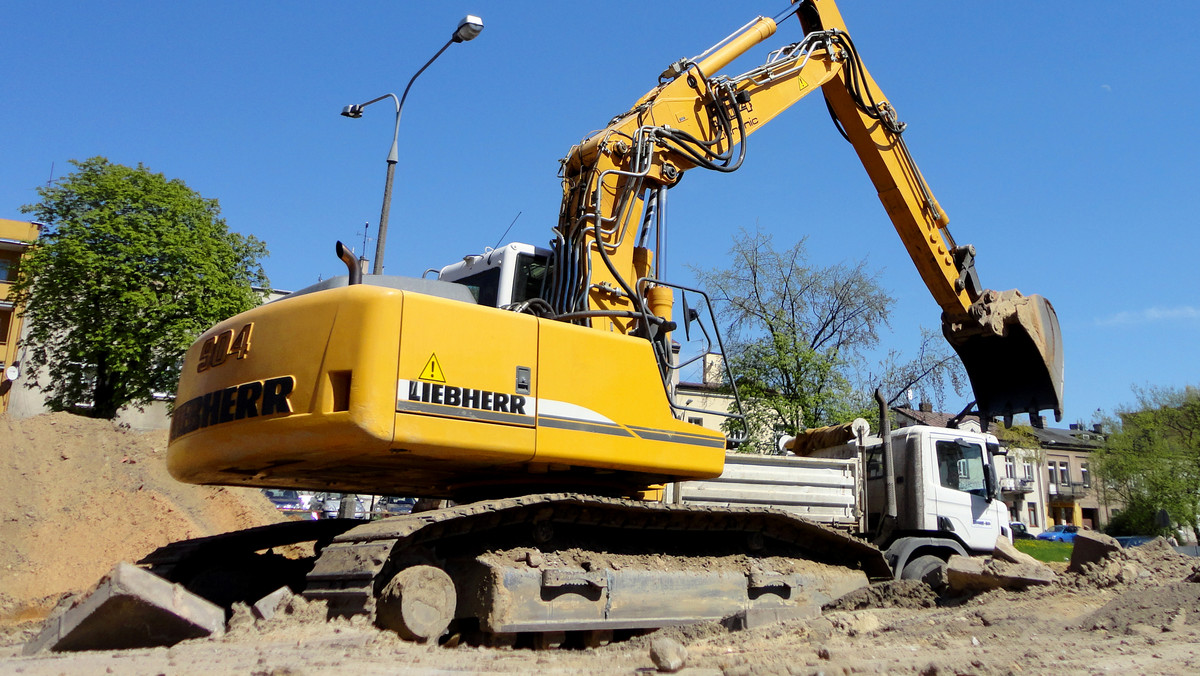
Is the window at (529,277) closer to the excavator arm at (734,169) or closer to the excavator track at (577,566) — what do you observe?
the excavator arm at (734,169)

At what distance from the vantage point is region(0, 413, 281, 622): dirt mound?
13.7m

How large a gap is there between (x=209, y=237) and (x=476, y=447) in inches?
921

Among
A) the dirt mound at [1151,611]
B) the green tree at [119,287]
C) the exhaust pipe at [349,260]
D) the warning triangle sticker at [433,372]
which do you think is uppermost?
the green tree at [119,287]

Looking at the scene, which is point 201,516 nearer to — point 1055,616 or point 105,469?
point 105,469

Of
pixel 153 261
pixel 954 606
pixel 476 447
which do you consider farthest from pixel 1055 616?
pixel 153 261

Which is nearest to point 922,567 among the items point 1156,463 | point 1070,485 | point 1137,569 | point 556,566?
point 1137,569

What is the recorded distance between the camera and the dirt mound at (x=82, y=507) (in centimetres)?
1370

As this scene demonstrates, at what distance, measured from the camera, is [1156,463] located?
44188 mm

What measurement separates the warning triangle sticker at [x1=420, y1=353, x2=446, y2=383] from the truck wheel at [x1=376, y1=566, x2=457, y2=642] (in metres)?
1.29

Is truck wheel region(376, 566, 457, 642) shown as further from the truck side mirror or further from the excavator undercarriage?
the truck side mirror

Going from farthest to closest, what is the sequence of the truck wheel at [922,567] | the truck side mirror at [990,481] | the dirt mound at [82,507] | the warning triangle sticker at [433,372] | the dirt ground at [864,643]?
the dirt mound at [82,507] → the truck side mirror at [990,481] → the truck wheel at [922,567] → the warning triangle sticker at [433,372] → the dirt ground at [864,643]

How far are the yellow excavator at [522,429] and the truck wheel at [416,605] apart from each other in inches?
0.6

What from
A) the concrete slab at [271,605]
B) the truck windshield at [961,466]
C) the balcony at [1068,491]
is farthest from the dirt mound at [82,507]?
the balcony at [1068,491]

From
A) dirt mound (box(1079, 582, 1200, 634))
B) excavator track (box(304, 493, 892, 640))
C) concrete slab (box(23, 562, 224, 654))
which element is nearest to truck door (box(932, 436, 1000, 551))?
excavator track (box(304, 493, 892, 640))
